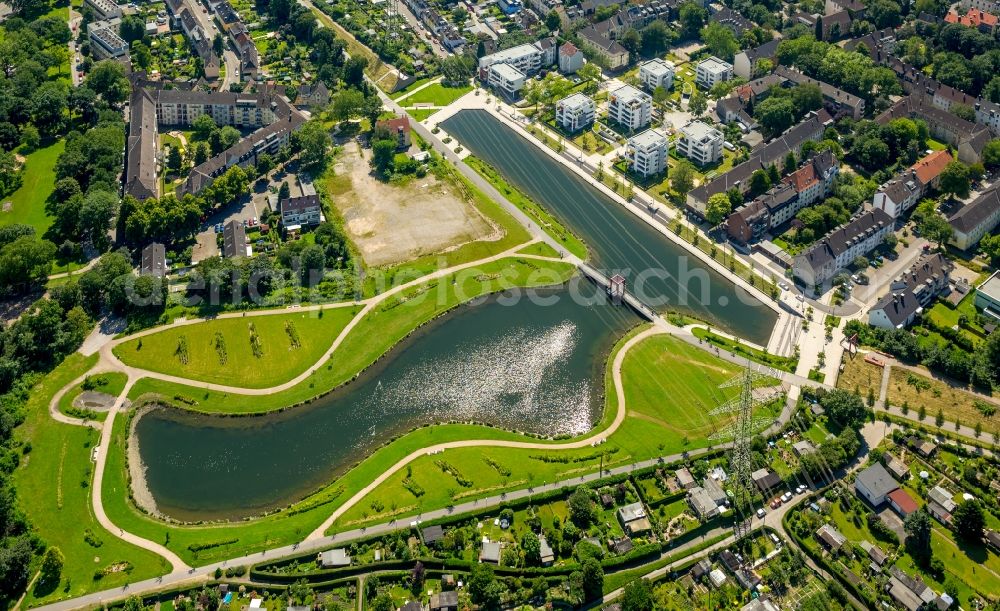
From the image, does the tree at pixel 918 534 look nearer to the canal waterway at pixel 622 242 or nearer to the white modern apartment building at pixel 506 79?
the canal waterway at pixel 622 242

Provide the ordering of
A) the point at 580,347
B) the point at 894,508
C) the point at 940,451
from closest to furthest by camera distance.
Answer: the point at 894,508 → the point at 940,451 → the point at 580,347

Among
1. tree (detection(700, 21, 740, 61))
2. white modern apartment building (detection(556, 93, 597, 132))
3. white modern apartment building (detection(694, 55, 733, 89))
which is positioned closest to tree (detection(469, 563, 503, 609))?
white modern apartment building (detection(556, 93, 597, 132))

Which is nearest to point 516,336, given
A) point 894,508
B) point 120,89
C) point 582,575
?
point 582,575

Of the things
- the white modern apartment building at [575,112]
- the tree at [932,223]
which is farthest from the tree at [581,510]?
the white modern apartment building at [575,112]

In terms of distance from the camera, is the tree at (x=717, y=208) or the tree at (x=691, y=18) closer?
the tree at (x=717, y=208)

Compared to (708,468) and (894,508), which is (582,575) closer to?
(708,468)

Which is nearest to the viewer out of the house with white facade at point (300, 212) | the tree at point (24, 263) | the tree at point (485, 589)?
the tree at point (485, 589)

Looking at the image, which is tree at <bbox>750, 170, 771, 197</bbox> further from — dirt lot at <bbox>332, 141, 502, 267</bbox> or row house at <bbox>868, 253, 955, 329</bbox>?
dirt lot at <bbox>332, 141, 502, 267</bbox>
